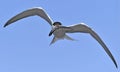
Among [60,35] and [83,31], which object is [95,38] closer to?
[83,31]

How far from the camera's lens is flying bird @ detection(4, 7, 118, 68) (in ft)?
115

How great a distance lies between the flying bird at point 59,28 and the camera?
115 ft

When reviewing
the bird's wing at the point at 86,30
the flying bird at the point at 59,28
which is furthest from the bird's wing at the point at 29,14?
the bird's wing at the point at 86,30

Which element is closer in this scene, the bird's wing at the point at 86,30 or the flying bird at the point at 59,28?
the flying bird at the point at 59,28

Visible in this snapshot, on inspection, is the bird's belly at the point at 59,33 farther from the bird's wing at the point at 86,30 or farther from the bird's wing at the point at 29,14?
the bird's wing at the point at 29,14

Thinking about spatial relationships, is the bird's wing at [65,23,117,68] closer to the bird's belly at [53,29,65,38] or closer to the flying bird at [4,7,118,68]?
the flying bird at [4,7,118,68]

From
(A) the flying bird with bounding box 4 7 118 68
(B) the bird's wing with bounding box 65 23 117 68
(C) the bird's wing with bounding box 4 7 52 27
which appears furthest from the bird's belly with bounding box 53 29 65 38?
(C) the bird's wing with bounding box 4 7 52 27

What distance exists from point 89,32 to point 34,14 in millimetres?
5148

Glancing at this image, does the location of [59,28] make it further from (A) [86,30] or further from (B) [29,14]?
(B) [29,14]

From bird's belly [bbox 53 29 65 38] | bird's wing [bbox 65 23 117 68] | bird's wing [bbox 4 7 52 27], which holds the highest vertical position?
bird's wing [bbox 4 7 52 27]

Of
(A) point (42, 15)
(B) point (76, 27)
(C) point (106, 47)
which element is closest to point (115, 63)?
(C) point (106, 47)

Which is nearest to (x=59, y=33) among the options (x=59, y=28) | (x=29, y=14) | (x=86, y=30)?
(x=59, y=28)

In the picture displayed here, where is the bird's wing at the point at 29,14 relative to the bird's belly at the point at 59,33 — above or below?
above

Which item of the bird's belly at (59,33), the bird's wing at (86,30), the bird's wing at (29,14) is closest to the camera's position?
the bird's belly at (59,33)
